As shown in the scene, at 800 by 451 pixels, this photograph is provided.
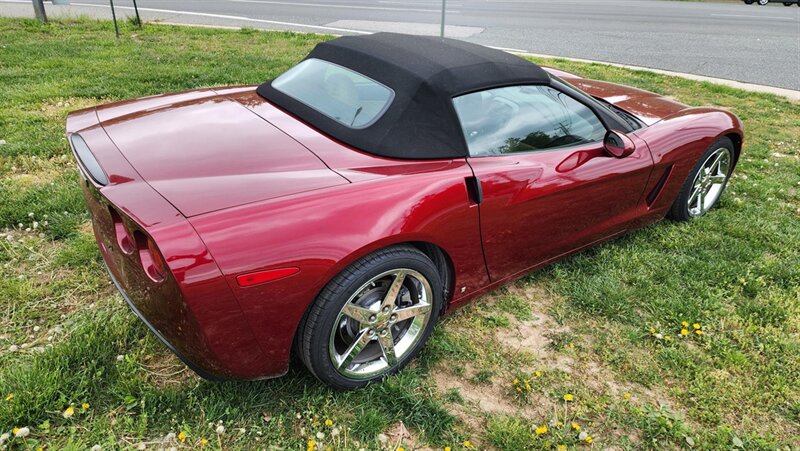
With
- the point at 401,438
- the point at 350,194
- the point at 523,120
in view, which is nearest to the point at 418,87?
the point at 523,120

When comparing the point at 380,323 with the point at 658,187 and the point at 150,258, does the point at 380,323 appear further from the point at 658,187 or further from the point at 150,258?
the point at 658,187

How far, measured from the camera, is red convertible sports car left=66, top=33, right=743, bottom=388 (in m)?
1.85

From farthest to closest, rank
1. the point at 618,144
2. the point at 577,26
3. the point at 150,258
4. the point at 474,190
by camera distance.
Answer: the point at 577,26, the point at 618,144, the point at 474,190, the point at 150,258

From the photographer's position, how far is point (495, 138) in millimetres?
2582

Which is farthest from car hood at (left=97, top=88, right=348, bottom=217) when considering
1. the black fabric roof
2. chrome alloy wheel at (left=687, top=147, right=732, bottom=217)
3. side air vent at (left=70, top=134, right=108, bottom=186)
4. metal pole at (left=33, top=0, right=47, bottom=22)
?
metal pole at (left=33, top=0, right=47, bottom=22)

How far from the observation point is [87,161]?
2.19 metres

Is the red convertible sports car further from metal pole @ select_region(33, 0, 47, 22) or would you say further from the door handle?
metal pole @ select_region(33, 0, 47, 22)

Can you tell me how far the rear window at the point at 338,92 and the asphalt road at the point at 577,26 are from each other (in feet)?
23.0

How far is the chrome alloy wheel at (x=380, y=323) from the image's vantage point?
218cm

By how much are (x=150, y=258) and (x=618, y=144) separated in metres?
2.29

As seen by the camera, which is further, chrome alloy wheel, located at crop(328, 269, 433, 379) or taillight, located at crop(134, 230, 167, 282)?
chrome alloy wheel, located at crop(328, 269, 433, 379)

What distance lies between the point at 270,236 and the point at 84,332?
4.03 feet

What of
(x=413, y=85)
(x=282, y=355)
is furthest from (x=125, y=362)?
(x=413, y=85)

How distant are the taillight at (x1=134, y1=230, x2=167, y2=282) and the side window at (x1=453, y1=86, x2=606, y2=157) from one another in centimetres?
140
